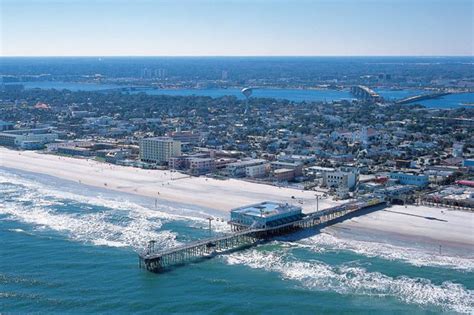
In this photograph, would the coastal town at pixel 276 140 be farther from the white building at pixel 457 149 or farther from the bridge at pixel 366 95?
the bridge at pixel 366 95

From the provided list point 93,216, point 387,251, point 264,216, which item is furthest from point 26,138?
point 387,251

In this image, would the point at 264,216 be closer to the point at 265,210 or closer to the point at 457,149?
the point at 265,210

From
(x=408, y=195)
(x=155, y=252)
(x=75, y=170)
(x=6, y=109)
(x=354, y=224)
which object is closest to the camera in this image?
(x=155, y=252)

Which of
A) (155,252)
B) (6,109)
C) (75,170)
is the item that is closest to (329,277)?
(155,252)

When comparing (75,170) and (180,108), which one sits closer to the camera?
(75,170)

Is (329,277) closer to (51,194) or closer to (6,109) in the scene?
(51,194)

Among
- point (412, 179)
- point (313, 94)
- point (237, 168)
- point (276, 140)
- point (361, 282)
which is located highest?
point (313, 94)

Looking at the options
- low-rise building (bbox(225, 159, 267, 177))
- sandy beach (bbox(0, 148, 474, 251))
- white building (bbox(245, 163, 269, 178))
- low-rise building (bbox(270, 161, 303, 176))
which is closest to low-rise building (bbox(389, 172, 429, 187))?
sandy beach (bbox(0, 148, 474, 251))
